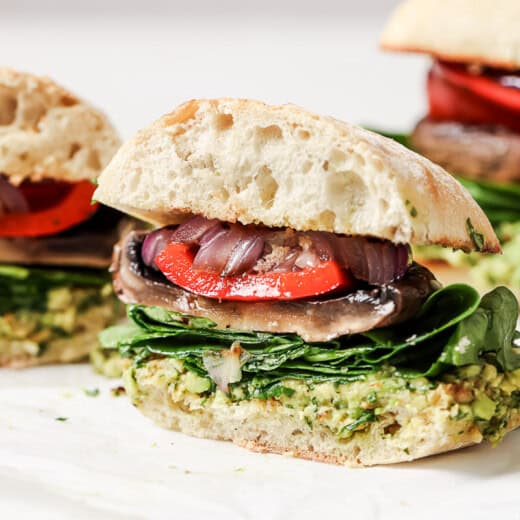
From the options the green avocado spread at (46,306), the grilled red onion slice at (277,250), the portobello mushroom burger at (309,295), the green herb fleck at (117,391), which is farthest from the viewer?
the green avocado spread at (46,306)

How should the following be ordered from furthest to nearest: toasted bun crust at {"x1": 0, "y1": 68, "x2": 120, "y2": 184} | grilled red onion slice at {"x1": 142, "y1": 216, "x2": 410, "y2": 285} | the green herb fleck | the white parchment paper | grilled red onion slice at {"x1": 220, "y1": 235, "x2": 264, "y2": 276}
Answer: toasted bun crust at {"x1": 0, "y1": 68, "x2": 120, "y2": 184} < the green herb fleck < grilled red onion slice at {"x1": 220, "y1": 235, "x2": 264, "y2": 276} < grilled red onion slice at {"x1": 142, "y1": 216, "x2": 410, "y2": 285} < the white parchment paper

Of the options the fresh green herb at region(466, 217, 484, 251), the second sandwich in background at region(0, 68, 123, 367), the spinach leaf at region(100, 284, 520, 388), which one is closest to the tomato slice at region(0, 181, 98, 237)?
the second sandwich in background at region(0, 68, 123, 367)

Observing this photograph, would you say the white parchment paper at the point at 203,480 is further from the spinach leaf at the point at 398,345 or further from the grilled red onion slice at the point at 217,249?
the grilled red onion slice at the point at 217,249

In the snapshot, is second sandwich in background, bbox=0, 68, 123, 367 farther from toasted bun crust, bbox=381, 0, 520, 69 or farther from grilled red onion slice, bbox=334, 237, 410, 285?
toasted bun crust, bbox=381, 0, 520, 69

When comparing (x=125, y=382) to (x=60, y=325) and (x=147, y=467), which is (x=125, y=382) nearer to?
(x=147, y=467)

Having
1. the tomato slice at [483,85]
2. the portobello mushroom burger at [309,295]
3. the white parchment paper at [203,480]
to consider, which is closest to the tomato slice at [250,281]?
the portobello mushroom burger at [309,295]

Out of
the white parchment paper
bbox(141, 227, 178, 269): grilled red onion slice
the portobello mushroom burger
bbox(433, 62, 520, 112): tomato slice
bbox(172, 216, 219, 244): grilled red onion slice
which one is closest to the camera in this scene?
the white parchment paper
